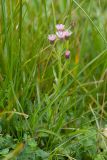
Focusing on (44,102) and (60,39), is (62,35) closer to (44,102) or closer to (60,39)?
(60,39)

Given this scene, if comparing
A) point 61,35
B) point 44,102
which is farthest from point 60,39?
point 44,102

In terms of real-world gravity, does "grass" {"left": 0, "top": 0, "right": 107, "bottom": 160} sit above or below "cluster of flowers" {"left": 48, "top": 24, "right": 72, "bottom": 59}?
below

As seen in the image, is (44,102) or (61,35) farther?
(44,102)

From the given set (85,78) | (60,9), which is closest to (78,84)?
(85,78)

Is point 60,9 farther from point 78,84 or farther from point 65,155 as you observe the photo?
point 65,155

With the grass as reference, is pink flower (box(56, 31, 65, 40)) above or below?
above

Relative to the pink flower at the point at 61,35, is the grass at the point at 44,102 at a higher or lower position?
lower

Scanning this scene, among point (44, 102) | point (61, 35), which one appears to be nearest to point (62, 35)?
point (61, 35)

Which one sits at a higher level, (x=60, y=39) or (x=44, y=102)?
(x=60, y=39)

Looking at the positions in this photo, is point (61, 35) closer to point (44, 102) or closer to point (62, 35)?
point (62, 35)

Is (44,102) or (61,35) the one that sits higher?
(61,35)

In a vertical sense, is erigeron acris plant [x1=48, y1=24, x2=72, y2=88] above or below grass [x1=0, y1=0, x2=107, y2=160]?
above
